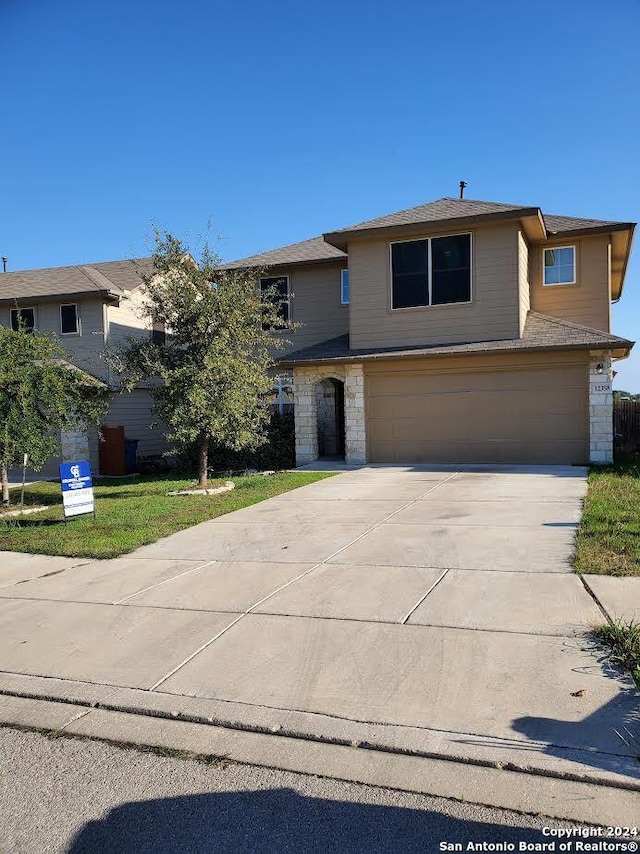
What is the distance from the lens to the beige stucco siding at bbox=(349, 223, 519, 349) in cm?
1620

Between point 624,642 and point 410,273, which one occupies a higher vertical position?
point 410,273

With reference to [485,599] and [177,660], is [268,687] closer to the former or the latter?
[177,660]

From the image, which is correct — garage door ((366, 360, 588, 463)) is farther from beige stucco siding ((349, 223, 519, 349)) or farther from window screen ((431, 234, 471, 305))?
window screen ((431, 234, 471, 305))

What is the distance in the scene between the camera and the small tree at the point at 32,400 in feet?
41.0

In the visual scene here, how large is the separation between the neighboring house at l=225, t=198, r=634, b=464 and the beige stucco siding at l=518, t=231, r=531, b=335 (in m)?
0.03

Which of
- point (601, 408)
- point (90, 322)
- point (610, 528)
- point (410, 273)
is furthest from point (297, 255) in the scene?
point (610, 528)

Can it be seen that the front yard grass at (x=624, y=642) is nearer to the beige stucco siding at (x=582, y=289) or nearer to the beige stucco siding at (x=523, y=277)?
the beige stucco siding at (x=523, y=277)

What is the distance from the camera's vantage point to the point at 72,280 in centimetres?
2211

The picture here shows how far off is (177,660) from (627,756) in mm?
3084

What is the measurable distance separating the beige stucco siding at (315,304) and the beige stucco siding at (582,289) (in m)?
5.57

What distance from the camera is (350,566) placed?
728 cm

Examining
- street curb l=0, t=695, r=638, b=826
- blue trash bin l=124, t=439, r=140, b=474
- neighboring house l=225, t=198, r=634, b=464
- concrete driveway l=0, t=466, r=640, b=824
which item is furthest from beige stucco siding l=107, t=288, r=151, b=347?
street curb l=0, t=695, r=638, b=826

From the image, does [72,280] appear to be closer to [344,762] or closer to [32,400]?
[32,400]

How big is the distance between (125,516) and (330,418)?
36.5ft
